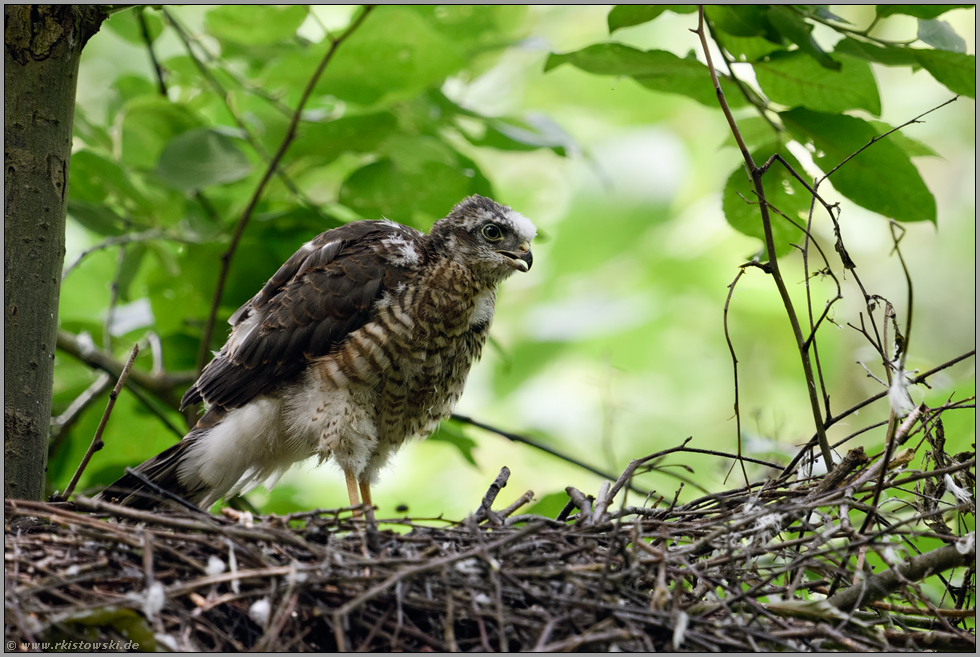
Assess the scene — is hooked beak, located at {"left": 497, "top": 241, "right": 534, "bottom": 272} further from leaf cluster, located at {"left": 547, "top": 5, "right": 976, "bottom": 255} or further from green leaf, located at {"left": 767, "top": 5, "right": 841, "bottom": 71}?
green leaf, located at {"left": 767, "top": 5, "right": 841, "bottom": 71}

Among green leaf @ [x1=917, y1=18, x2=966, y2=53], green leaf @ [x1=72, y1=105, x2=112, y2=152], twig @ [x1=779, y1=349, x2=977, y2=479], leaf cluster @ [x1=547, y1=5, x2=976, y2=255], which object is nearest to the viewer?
twig @ [x1=779, y1=349, x2=977, y2=479]

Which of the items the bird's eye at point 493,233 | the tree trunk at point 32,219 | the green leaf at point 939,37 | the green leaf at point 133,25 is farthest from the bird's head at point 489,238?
the green leaf at point 133,25

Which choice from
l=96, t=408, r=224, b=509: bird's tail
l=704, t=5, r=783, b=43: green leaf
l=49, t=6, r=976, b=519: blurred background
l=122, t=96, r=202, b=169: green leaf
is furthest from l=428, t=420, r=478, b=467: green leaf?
l=704, t=5, r=783, b=43: green leaf

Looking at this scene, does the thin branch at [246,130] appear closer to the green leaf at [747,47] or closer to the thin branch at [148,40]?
the thin branch at [148,40]

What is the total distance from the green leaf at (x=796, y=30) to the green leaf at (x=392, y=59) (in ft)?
4.34

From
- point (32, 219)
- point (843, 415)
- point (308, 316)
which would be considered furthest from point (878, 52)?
point (32, 219)

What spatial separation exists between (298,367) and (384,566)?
4.44 feet

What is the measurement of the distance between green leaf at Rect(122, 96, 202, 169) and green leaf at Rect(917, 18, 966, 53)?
2.99 m

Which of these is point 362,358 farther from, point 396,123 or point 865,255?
point 865,255

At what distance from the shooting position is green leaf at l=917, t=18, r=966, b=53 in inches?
107

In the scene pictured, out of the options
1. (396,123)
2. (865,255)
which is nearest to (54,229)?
(396,123)

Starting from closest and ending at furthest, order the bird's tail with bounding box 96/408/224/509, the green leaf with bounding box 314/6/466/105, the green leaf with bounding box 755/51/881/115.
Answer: the green leaf with bounding box 755/51/881/115
the bird's tail with bounding box 96/408/224/509
the green leaf with bounding box 314/6/466/105

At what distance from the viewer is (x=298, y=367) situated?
326 cm

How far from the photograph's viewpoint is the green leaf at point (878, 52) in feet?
9.41
